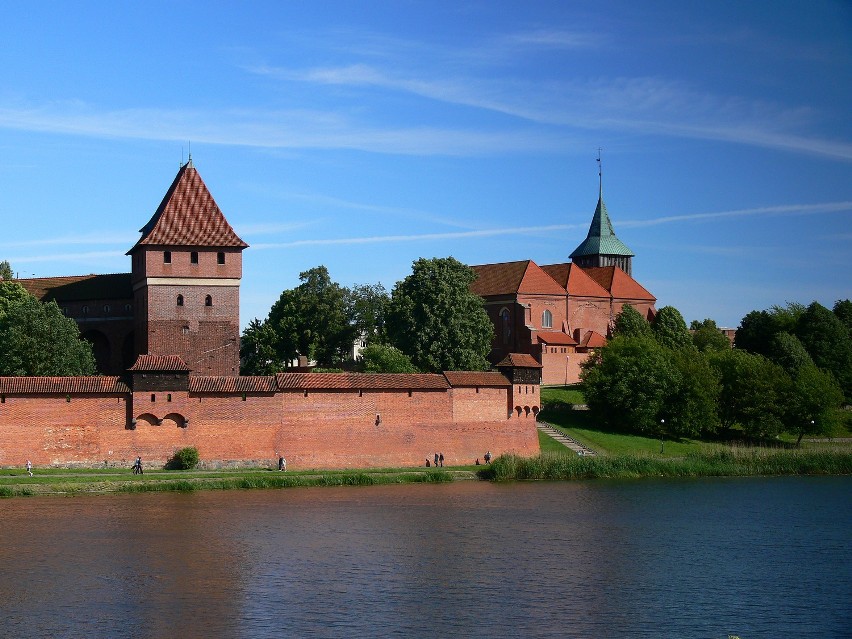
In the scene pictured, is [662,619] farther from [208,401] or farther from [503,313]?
[503,313]

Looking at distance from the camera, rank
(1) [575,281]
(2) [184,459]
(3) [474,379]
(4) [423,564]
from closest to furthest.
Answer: (4) [423,564], (2) [184,459], (3) [474,379], (1) [575,281]

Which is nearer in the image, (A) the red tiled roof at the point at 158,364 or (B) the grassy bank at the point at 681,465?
(A) the red tiled roof at the point at 158,364

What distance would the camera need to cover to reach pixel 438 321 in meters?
51.0

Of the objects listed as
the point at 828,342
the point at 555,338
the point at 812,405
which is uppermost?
the point at 555,338

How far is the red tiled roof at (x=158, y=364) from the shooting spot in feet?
118

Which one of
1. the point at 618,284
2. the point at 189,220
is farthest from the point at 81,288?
the point at 618,284

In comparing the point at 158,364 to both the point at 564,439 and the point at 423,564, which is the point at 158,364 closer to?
the point at 423,564

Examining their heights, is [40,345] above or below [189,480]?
above

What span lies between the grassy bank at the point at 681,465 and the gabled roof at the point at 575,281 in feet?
77.1

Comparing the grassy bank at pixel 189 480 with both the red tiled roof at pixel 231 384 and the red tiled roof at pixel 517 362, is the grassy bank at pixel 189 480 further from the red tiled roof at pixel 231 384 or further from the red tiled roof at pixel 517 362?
the red tiled roof at pixel 517 362

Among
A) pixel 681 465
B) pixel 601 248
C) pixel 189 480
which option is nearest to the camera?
pixel 189 480

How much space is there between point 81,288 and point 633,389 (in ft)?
77.5

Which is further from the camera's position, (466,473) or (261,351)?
(261,351)

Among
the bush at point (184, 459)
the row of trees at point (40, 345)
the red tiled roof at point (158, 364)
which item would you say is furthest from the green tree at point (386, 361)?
the bush at point (184, 459)
